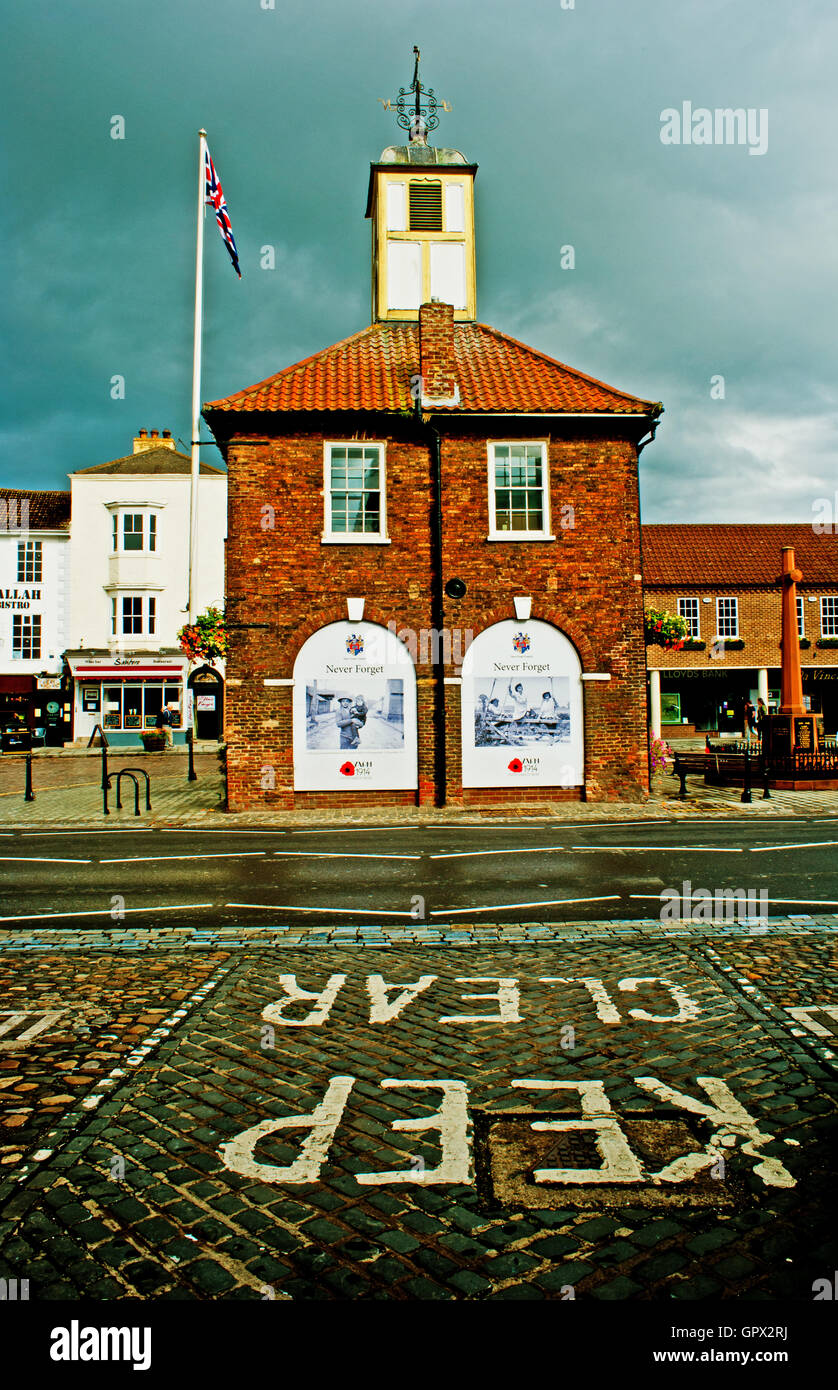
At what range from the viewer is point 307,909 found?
365 inches

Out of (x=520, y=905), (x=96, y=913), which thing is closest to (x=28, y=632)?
(x=96, y=913)

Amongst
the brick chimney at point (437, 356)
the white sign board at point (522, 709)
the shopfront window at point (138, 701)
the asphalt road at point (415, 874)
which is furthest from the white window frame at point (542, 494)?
the shopfront window at point (138, 701)

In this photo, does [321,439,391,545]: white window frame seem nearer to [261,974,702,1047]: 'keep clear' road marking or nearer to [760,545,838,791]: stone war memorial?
[760,545,838,791]: stone war memorial

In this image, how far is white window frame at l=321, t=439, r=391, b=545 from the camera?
Answer: 61.2 ft

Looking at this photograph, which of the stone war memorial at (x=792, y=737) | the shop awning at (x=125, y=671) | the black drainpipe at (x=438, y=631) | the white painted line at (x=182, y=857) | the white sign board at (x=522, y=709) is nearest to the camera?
the white painted line at (x=182, y=857)

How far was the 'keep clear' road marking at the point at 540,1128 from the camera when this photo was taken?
3.80 metres

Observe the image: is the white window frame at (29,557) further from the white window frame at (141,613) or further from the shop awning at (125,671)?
the shop awning at (125,671)

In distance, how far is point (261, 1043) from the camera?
535 centimetres

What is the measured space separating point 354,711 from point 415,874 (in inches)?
302

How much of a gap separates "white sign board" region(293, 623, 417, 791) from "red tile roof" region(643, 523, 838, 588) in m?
29.1

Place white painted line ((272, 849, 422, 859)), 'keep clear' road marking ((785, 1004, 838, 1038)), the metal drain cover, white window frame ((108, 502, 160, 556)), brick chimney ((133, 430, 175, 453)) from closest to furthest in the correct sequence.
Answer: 1. the metal drain cover
2. 'keep clear' road marking ((785, 1004, 838, 1038))
3. white painted line ((272, 849, 422, 859))
4. white window frame ((108, 502, 160, 556))
5. brick chimney ((133, 430, 175, 453))

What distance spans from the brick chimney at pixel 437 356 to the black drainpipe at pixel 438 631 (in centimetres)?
63

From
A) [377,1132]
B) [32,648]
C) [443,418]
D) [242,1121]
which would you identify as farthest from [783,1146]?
[32,648]

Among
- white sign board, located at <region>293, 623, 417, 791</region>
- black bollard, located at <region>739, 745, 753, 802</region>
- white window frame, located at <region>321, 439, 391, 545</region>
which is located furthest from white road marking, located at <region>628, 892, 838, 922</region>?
white window frame, located at <region>321, 439, 391, 545</region>
